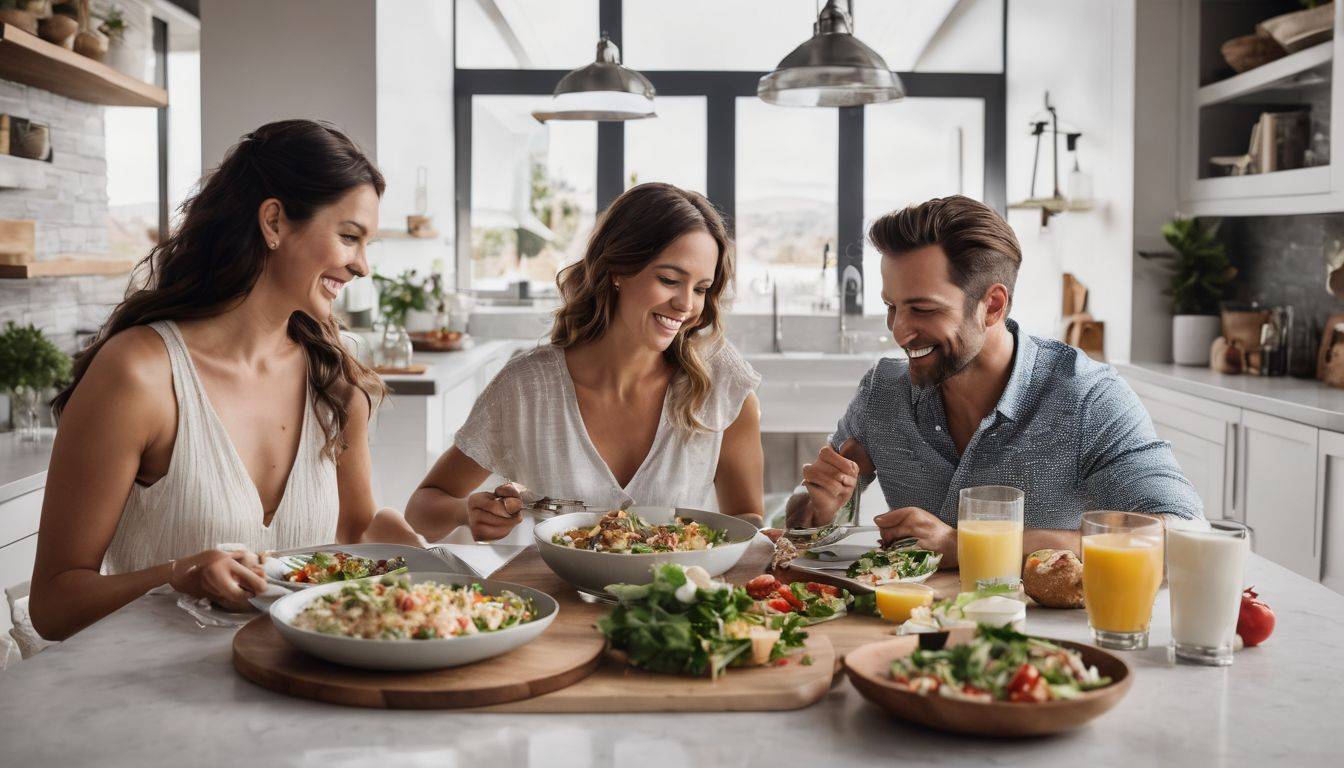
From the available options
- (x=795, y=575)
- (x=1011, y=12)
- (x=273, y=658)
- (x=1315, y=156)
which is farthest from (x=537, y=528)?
(x=1011, y=12)

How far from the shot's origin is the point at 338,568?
59.2 inches

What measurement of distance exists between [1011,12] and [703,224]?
4.41m

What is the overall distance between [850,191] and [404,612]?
5090 mm

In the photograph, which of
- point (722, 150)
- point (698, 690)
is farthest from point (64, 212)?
point (698, 690)

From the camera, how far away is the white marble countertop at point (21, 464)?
261 centimetres

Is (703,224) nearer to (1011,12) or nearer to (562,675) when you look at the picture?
(562,675)

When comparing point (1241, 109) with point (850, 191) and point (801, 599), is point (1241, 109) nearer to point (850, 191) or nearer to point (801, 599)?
point (850, 191)

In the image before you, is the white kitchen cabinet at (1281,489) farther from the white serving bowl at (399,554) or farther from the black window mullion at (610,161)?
the black window mullion at (610,161)

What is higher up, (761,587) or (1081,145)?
(1081,145)

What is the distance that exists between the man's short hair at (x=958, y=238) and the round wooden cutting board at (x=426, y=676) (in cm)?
106

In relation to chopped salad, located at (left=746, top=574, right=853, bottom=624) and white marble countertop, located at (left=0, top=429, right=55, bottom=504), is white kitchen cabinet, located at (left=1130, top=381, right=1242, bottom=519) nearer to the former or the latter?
chopped salad, located at (left=746, top=574, right=853, bottom=624)

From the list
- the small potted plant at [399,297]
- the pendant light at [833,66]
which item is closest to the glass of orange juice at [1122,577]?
the pendant light at [833,66]

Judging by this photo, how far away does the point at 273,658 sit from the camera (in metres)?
1.20

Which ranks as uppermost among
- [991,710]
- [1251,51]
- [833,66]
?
[1251,51]
